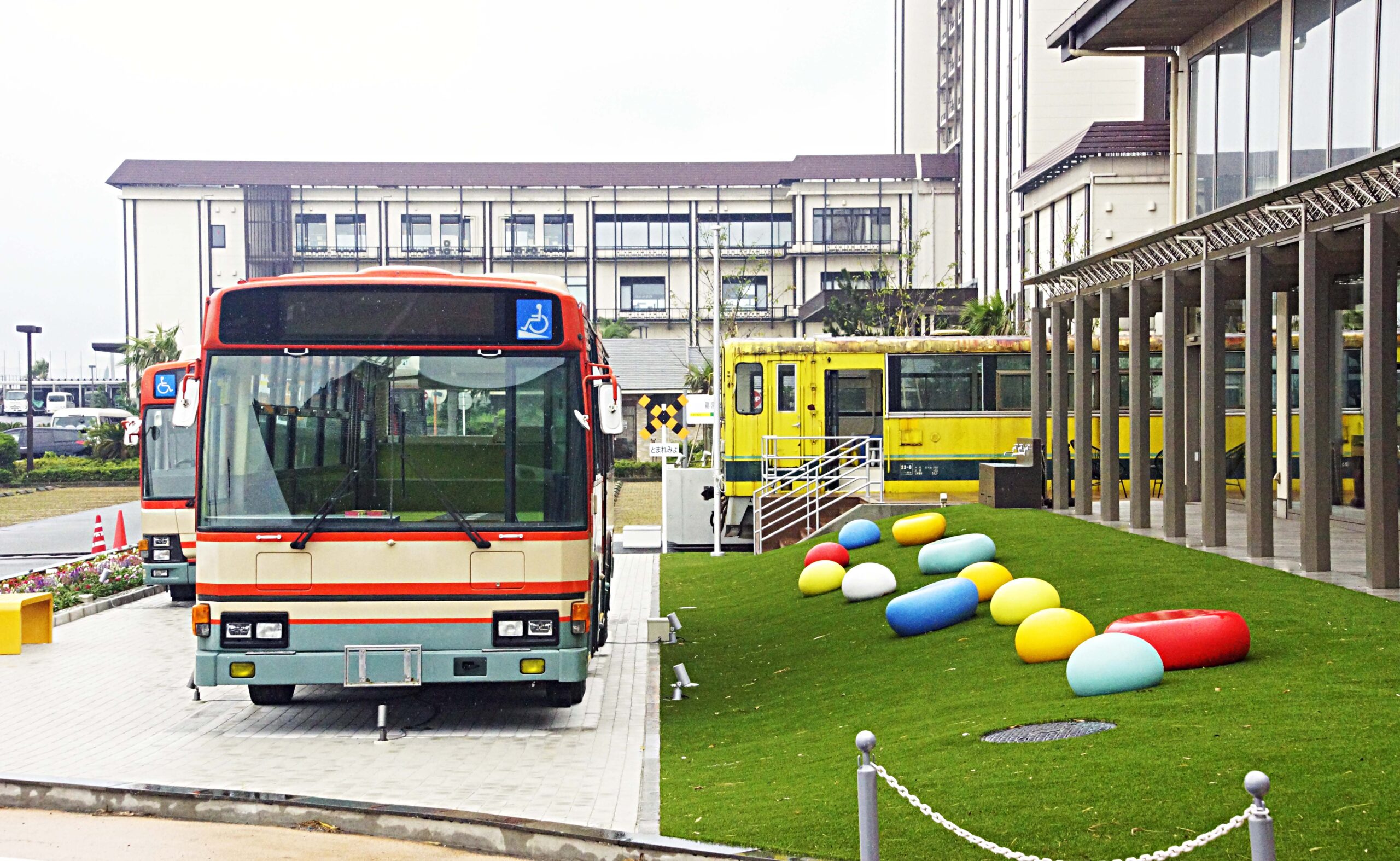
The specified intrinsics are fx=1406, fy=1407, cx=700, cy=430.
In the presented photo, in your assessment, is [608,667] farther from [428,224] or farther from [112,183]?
[112,183]

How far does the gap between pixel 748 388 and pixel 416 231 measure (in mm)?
58221

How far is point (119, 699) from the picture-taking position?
12.8 m

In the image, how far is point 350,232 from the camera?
269 feet

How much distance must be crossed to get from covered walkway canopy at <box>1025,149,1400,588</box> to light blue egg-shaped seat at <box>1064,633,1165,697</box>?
4039 millimetres

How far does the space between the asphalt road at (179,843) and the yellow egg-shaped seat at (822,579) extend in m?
10.6

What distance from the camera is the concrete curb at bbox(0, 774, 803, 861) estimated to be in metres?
7.62

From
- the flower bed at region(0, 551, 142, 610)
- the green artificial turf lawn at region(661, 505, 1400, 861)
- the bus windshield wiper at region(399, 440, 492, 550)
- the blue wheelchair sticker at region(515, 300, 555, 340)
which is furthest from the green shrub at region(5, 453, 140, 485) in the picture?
the blue wheelchair sticker at region(515, 300, 555, 340)

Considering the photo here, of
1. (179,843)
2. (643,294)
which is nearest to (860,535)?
(179,843)

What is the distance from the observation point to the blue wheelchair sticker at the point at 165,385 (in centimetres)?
2100

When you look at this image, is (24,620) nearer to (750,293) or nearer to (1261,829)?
(1261,829)

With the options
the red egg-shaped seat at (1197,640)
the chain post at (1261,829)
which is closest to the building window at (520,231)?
the red egg-shaped seat at (1197,640)

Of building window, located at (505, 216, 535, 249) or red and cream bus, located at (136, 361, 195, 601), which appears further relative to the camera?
building window, located at (505, 216, 535, 249)

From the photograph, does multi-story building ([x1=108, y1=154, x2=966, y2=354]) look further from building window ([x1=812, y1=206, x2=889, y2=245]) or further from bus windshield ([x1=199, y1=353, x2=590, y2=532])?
bus windshield ([x1=199, y1=353, x2=590, y2=532])

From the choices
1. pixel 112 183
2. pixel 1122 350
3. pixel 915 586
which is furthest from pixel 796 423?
pixel 112 183
